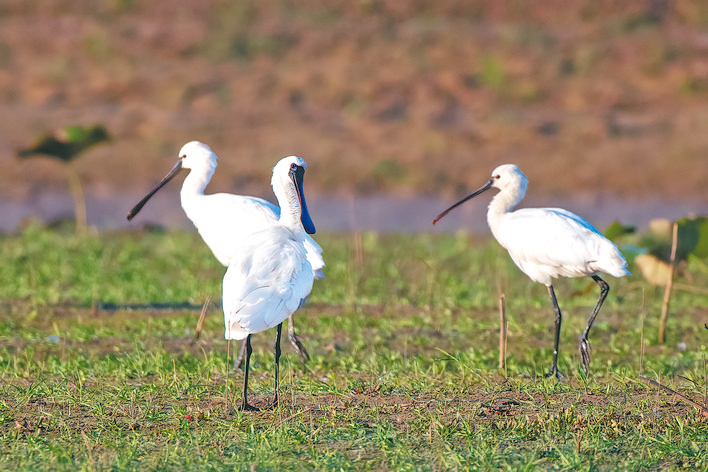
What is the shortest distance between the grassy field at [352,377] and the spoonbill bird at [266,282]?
487mm

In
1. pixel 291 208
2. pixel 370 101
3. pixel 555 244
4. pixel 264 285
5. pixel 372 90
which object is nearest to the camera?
pixel 264 285

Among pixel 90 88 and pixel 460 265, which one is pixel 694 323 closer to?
pixel 460 265

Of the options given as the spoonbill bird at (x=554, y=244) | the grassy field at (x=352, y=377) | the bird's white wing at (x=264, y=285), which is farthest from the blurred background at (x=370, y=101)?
the bird's white wing at (x=264, y=285)

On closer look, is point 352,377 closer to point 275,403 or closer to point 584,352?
point 275,403

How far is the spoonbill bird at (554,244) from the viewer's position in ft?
22.7

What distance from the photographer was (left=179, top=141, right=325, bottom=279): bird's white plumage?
761 centimetres

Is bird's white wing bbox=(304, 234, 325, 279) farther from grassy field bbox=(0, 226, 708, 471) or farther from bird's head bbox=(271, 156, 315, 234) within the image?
grassy field bbox=(0, 226, 708, 471)

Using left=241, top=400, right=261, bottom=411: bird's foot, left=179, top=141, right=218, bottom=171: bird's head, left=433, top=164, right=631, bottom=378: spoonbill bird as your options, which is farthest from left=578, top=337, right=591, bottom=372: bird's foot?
left=179, top=141, right=218, bottom=171: bird's head

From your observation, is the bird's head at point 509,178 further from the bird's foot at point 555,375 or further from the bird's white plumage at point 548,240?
the bird's foot at point 555,375

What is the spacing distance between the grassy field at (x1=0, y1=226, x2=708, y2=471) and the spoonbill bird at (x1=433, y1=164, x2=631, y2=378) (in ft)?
1.63

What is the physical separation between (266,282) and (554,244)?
7.16ft

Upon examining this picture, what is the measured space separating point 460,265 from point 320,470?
6773 millimetres

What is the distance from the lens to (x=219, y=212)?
782 cm

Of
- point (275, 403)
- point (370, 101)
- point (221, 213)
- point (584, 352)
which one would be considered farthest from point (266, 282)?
point (370, 101)
